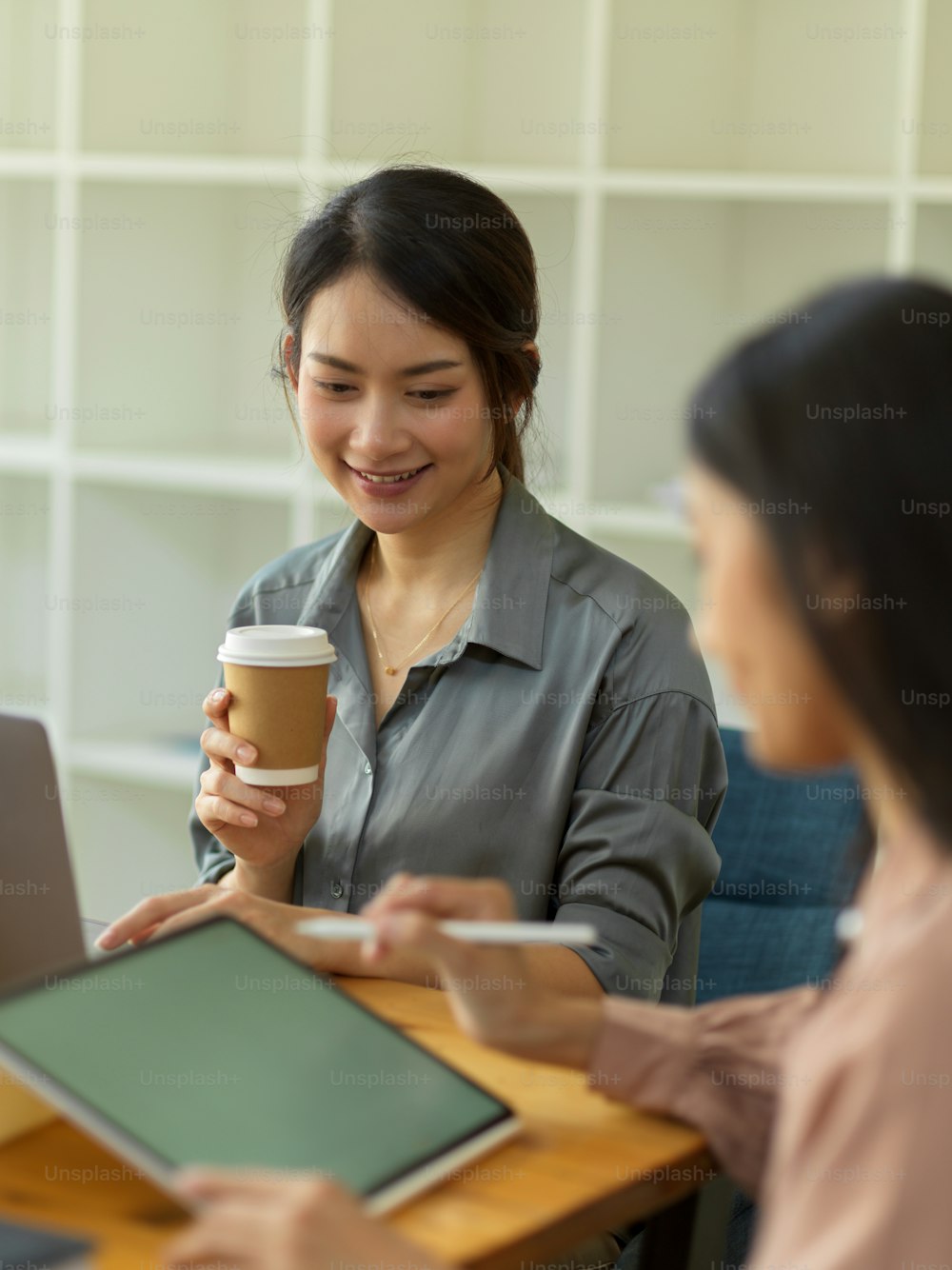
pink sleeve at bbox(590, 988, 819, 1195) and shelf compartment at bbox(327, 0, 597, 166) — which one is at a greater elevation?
shelf compartment at bbox(327, 0, 597, 166)

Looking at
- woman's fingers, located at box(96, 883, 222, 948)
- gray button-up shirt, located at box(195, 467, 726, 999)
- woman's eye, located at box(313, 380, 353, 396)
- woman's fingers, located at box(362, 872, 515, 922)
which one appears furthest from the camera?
woman's eye, located at box(313, 380, 353, 396)

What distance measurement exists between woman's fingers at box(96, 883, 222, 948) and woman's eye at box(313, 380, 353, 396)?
58 centimetres

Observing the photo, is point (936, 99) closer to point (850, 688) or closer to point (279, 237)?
point (279, 237)

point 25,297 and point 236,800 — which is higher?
point 25,297

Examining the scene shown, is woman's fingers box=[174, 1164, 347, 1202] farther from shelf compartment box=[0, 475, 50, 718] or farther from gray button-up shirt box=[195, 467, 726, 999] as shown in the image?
shelf compartment box=[0, 475, 50, 718]

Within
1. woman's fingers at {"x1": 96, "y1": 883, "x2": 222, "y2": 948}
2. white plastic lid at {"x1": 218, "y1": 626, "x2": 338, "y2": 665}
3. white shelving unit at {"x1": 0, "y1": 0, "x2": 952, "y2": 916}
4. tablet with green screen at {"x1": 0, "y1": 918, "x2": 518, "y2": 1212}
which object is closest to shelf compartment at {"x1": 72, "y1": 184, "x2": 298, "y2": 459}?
white shelving unit at {"x1": 0, "y1": 0, "x2": 952, "y2": 916}

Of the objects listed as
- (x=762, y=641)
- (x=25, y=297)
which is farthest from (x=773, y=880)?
(x=25, y=297)

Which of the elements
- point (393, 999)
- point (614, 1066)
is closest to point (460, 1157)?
point (614, 1066)

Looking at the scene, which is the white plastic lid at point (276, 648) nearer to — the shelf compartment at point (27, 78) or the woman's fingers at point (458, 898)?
the woman's fingers at point (458, 898)

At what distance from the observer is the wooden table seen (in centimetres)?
94

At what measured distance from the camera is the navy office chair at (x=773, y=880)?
1.90 meters

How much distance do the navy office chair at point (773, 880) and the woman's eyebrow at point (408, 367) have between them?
632 mm

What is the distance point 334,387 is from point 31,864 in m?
0.70

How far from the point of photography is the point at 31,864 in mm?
1184
